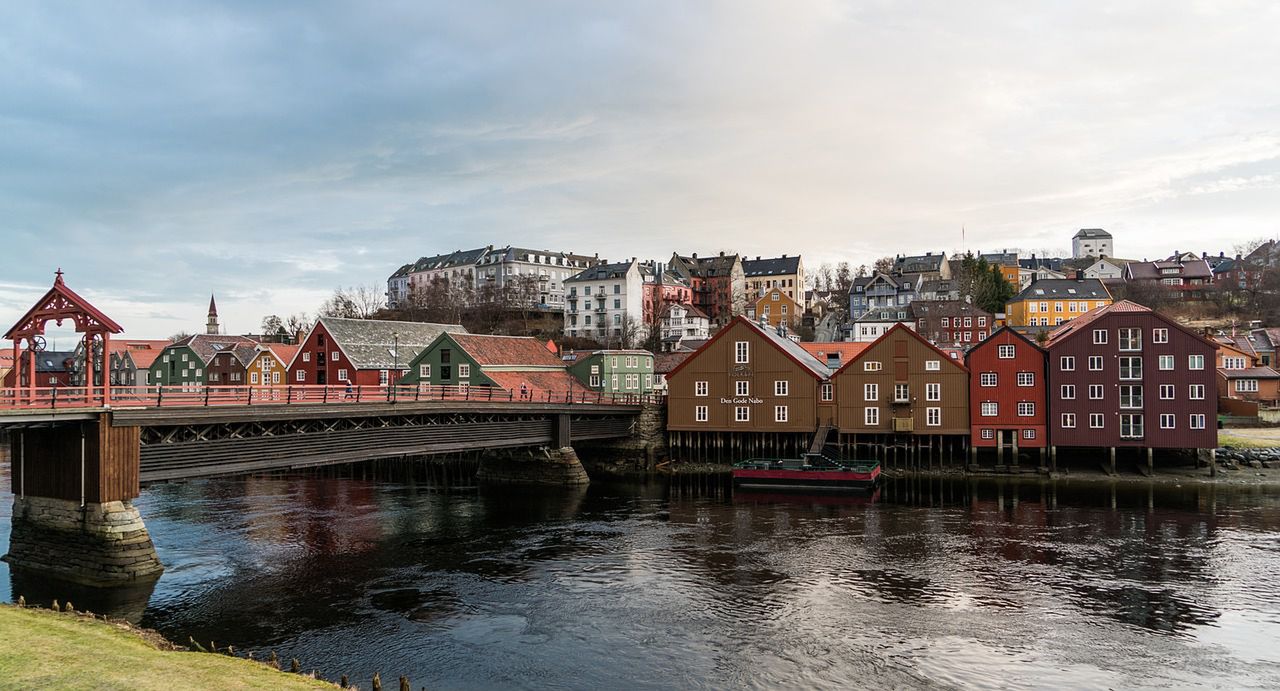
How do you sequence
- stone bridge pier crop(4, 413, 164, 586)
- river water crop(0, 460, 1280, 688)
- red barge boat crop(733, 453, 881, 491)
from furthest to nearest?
red barge boat crop(733, 453, 881, 491) → stone bridge pier crop(4, 413, 164, 586) → river water crop(0, 460, 1280, 688)

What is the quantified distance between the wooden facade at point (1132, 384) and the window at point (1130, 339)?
6cm

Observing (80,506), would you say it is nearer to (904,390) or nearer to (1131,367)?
(904,390)

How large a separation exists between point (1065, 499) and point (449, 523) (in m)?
36.6

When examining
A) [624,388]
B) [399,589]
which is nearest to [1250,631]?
[399,589]

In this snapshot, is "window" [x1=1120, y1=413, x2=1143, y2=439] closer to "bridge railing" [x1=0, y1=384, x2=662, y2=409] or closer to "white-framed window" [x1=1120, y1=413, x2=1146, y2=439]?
"white-framed window" [x1=1120, y1=413, x2=1146, y2=439]

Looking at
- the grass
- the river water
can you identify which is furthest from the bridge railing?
the grass

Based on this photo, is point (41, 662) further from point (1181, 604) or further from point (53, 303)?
point (1181, 604)

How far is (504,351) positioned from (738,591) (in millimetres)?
43808

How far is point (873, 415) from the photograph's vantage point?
203 ft

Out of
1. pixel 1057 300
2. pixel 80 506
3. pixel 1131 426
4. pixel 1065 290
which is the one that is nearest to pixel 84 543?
pixel 80 506

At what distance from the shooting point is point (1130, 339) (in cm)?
5762

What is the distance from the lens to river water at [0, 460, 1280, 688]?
22.3 meters

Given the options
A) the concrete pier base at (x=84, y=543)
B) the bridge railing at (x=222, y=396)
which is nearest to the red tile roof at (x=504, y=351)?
the bridge railing at (x=222, y=396)

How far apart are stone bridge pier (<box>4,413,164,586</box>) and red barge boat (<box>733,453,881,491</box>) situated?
1411 inches
